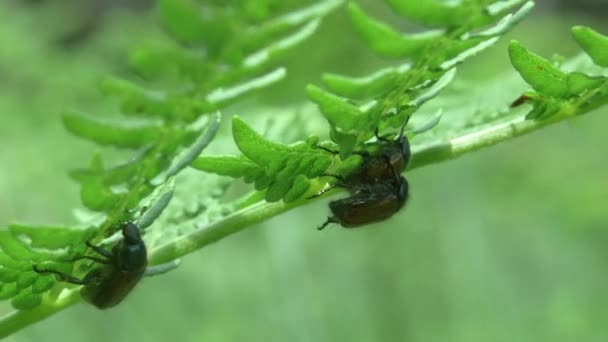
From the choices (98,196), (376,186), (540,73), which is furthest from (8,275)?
(540,73)

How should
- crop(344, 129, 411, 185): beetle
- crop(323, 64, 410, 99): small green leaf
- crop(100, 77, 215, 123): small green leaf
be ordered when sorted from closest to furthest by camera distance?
1. crop(100, 77, 215, 123): small green leaf
2. crop(323, 64, 410, 99): small green leaf
3. crop(344, 129, 411, 185): beetle

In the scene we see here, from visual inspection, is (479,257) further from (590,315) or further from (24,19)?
(24,19)

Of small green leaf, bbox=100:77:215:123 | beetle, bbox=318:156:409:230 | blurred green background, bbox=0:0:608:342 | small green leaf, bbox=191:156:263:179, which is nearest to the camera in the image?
small green leaf, bbox=100:77:215:123

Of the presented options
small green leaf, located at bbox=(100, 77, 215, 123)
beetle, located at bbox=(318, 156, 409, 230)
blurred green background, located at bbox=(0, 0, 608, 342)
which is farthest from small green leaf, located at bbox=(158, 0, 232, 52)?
blurred green background, located at bbox=(0, 0, 608, 342)

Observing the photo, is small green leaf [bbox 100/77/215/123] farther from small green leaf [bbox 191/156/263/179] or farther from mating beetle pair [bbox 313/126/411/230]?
mating beetle pair [bbox 313/126/411/230]

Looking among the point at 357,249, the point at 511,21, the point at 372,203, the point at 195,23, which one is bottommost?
the point at 357,249

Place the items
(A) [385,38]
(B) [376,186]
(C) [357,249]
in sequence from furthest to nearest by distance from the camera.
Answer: (C) [357,249]
(B) [376,186]
(A) [385,38]

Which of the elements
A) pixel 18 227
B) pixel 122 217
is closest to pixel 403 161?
pixel 122 217

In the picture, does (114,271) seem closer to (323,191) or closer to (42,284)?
(42,284)
